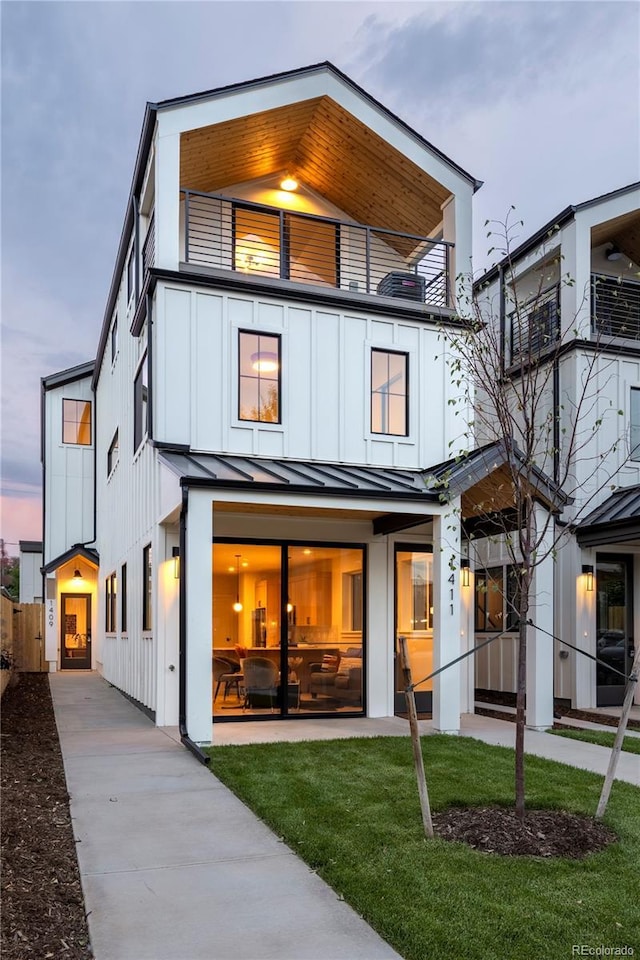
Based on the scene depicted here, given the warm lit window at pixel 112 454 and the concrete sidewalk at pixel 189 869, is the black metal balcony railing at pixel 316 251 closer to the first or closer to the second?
the warm lit window at pixel 112 454

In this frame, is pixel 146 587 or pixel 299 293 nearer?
pixel 299 293

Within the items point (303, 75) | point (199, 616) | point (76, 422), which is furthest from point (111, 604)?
point (303, 75)

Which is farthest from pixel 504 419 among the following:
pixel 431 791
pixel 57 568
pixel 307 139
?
pixel 57 568

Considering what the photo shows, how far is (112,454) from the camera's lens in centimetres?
1955

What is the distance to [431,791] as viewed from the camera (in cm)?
698

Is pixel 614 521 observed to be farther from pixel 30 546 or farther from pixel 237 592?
pixel 30 546

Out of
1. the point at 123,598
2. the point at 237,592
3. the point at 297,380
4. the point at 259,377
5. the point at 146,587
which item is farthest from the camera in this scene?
the point at 123,598

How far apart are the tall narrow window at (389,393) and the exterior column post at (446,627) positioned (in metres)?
2.25

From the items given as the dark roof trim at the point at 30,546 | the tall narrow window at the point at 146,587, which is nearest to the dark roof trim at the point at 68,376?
the dark roof trim at the point at 30,546

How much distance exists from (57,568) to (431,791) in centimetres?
1805

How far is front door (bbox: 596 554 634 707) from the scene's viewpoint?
14.3 m

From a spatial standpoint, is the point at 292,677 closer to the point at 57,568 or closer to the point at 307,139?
the point at 307,139

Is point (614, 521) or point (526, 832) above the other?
point (614, 521)

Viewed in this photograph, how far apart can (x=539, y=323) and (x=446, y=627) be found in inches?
160
